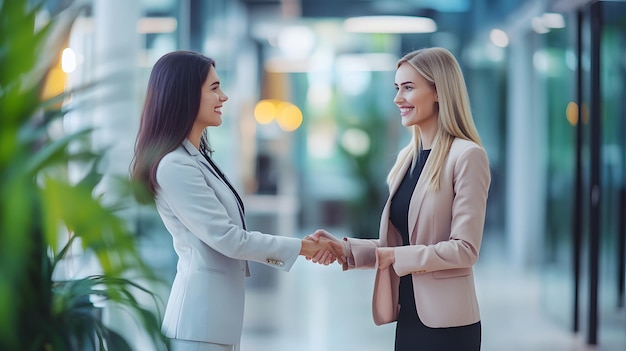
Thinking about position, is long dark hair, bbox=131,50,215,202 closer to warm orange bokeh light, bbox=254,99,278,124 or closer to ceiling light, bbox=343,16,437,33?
ceiling light, bbox=343,16,437,33

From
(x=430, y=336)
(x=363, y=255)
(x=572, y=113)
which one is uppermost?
(x=572, y=113)

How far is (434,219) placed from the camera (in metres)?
2.69

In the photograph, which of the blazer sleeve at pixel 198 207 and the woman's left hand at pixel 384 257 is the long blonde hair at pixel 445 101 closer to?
the woman's left hand at pixel 384 257

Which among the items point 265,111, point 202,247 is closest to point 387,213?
point 202,247

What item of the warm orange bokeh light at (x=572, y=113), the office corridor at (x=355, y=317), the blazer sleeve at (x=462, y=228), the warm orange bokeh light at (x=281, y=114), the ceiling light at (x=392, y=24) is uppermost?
the ceiling light at (x=392, y=24)

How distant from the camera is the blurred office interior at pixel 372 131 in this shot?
19.2 ft

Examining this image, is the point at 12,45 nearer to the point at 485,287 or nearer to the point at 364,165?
the point at 485,287

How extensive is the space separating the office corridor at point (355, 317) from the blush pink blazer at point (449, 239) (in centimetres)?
351

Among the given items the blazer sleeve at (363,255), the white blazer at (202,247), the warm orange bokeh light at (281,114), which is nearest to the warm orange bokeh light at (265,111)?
the warm orange bokeh light at (281,114)

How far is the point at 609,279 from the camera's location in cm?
668

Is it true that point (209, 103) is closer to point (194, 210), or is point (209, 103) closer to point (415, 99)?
point (194, 210)

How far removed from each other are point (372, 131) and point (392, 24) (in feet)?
6.06

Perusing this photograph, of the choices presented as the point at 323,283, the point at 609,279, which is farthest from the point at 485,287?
the point at 609,279

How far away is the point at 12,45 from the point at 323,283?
8851 mm
